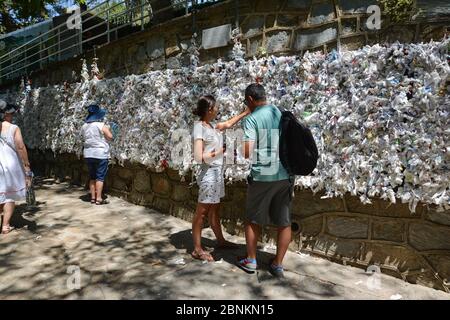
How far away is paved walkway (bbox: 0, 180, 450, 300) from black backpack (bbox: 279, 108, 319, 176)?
42.0 inches

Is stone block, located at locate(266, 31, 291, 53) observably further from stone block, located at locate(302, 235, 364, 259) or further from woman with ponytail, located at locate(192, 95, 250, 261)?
stone block, located at locate(302, 235, 364, 259)

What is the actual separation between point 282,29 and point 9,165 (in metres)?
3.84

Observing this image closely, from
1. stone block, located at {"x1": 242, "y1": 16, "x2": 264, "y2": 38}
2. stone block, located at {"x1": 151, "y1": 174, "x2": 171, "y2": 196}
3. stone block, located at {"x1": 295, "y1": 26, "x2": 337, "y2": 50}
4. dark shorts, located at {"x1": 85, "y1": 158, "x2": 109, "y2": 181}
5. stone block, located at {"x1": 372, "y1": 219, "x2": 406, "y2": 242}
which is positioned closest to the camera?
stone block, located at {"x1": 372, "y1": 219, "x2": 406, "y2": 242}

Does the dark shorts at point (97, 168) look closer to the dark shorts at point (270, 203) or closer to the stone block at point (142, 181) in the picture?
the stone block at point (142, 181)

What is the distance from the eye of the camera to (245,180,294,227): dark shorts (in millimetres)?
3396

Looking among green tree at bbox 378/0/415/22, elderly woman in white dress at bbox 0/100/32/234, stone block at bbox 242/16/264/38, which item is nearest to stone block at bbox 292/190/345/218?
green tree at bbox 378/0/415/22

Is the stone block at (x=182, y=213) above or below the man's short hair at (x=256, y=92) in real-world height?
below

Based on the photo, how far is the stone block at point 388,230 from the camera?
342 cm

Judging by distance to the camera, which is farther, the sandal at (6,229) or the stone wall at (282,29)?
the sandal at (6,229)

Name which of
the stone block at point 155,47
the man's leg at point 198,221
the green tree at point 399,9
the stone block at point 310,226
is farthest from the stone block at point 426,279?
the stone block at point 155,47

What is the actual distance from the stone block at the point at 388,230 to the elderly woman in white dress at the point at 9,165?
429cm

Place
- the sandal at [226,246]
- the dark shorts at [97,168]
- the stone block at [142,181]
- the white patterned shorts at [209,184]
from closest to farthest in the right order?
1. the white patterned shorts at [209,184]
2. the sandal at [226,246]
3. the stone block at [142,181]
4. the dark shorts at [97,168]

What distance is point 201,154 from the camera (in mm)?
3656

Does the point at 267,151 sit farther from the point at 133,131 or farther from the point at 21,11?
the point at 21,11
